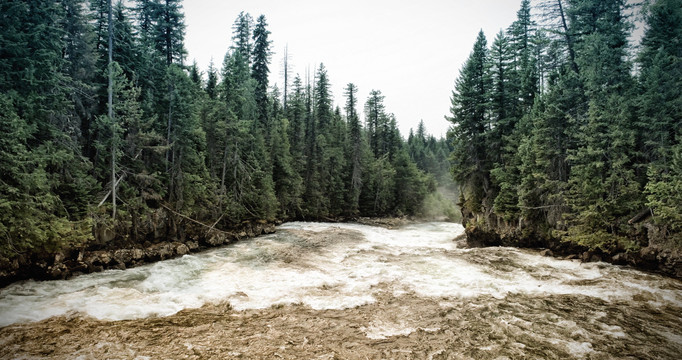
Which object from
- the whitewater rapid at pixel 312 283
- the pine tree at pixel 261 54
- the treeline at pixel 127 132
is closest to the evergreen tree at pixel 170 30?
the treeline at pixel 127 132

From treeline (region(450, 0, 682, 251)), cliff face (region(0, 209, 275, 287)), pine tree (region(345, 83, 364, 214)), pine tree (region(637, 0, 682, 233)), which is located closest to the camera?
cliff face (region(0, 209, 275, 287))

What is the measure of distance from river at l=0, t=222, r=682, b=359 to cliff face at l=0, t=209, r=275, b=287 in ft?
2.32

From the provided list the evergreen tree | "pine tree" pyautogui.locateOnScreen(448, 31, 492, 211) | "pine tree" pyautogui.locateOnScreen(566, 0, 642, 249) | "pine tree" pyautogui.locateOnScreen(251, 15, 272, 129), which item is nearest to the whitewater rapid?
"pine tree" pyautogui.locateOnScreen(566, 0, 642, 249)

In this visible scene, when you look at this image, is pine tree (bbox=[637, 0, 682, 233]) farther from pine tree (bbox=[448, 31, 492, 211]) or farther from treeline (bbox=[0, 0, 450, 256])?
treeline (bbox=[0, 0, 450, 256])

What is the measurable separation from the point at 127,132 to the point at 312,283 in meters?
13.5

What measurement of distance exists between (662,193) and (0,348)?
18.8 meters

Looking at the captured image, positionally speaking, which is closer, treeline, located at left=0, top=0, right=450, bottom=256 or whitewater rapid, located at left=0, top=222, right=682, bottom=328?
whitewater rapid, located at left=0, top=222, right=682, bottom=328

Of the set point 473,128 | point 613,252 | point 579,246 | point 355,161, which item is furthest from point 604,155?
point 355,161

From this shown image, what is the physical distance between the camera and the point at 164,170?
17.3 meters

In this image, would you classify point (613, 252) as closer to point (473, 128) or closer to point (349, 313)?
point (473, 128)

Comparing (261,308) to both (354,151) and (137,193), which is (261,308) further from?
(354,151)

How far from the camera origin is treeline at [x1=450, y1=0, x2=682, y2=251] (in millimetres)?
11500

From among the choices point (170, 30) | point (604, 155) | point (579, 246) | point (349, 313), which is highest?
point (170, 30)

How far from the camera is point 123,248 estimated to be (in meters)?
13.2
